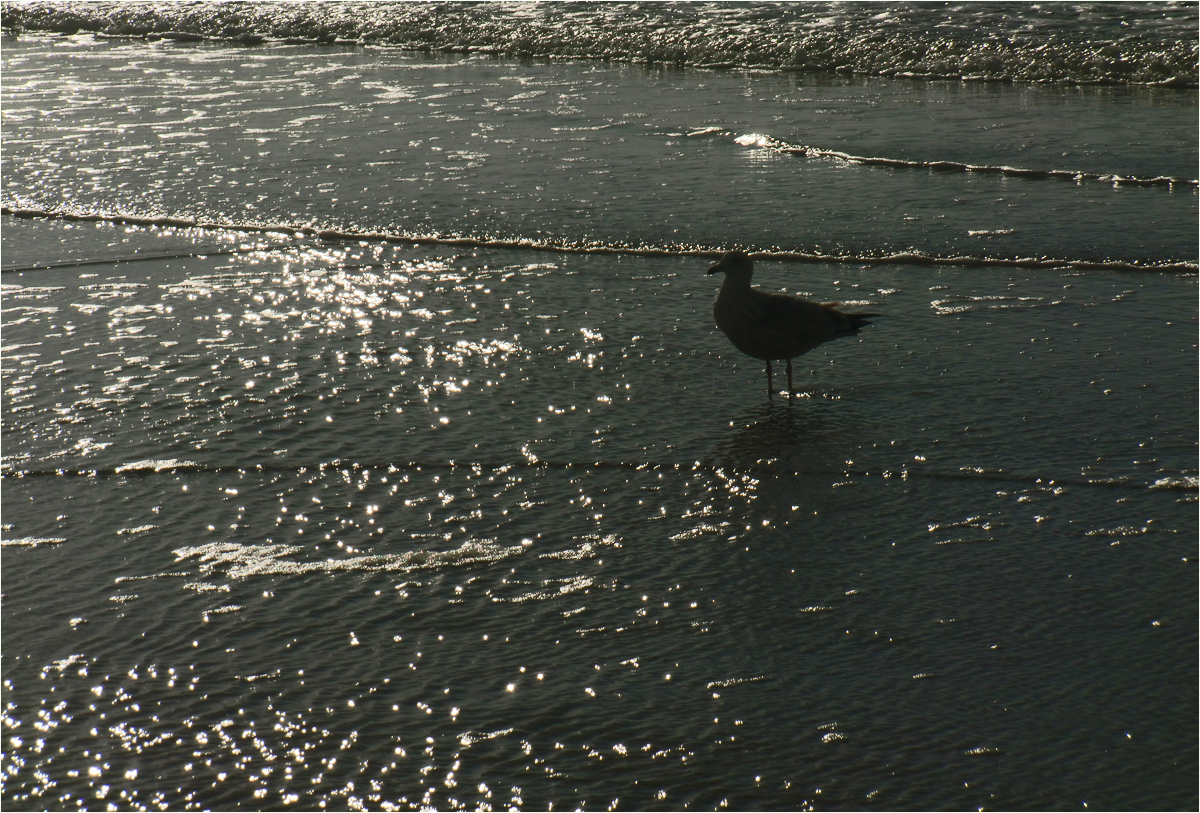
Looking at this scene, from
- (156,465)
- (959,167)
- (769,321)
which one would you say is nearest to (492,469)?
(156,465)

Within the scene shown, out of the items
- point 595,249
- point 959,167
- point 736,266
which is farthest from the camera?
point 959,167

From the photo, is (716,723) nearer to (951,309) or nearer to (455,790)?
(455,790)

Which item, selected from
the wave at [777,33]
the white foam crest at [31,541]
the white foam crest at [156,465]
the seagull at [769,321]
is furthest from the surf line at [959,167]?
the white foam crest at [31,541]

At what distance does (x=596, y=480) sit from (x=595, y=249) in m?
2.82

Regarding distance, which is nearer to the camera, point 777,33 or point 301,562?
point 301,562

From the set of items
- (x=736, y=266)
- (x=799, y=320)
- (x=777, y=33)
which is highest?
(x=777, y=33)

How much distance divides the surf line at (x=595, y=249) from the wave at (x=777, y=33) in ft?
20.7

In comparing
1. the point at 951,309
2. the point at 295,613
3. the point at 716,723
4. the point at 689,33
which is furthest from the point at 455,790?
the point at 689,33

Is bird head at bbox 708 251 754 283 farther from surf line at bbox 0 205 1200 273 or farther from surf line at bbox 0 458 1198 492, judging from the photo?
surf line at bbox 0 205 1200 273

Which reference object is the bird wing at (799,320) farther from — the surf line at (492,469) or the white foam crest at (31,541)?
the white foam crest at (31,541)

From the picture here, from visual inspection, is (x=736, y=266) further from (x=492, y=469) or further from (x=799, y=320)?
(x=492, y=469)

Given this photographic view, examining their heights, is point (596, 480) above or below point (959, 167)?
below

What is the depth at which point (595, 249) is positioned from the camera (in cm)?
681

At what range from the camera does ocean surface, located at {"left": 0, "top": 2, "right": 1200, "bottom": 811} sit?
2.85 meters
